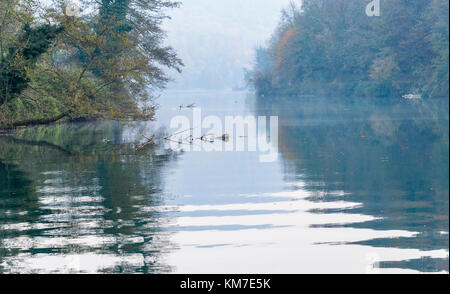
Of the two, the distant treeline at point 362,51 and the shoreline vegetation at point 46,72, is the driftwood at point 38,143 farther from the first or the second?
the distant treeline at point 362,51

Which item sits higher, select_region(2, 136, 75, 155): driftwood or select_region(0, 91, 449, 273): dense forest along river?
select_region(2, 136, 75, 155): driftwood

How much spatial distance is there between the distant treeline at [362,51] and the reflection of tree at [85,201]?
5343 centimetres

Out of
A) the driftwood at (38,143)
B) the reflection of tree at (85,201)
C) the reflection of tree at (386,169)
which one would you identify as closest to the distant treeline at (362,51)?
the reflection of tree at (386,169)

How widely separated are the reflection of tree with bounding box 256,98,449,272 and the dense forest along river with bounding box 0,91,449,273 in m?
0.05

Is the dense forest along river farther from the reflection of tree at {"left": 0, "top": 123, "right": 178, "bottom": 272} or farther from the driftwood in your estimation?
the driftwood

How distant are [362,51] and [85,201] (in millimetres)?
91603

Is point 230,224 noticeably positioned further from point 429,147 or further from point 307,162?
point 429,147

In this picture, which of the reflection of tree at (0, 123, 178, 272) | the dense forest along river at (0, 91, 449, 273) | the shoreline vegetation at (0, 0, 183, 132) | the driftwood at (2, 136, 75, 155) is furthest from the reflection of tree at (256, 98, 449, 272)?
the shoreline vegetation at (0, 0, 183, 132)

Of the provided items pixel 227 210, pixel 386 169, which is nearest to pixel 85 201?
pixel 227 210

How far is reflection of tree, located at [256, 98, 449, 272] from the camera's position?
13.3 metres

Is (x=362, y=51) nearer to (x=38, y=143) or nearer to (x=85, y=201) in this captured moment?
(x=38, y=143)

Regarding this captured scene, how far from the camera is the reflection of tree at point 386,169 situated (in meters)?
13.3

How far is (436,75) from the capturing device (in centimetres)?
7475
